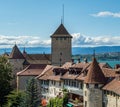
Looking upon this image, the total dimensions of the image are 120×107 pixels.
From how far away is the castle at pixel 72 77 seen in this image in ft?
213

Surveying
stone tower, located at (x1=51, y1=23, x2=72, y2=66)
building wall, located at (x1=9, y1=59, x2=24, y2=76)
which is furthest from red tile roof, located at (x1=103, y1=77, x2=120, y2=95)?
building wall, located at (x1=9, y1=59, x2=24, y2=76)

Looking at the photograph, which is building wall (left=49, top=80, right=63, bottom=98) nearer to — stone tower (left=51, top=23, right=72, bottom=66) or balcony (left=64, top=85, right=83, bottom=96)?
balcony (left=64, top=85, right=83, bottom=96)

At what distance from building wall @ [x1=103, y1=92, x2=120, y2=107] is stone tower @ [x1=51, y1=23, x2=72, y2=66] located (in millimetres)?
48355

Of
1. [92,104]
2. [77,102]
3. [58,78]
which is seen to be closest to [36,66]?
[58,78]

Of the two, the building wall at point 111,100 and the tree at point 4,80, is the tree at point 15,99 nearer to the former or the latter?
the tree at point 4,80

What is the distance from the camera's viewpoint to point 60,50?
369 ft

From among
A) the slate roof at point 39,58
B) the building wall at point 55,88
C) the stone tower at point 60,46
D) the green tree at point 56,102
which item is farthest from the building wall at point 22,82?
the slate roof at point 39,58

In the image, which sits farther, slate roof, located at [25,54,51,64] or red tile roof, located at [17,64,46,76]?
slate roof, located at [25,54,51,64]

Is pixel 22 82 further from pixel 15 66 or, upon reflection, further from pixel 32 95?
pixel 32 95

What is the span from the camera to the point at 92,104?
6581 cm

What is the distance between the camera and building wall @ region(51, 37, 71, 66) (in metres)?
112

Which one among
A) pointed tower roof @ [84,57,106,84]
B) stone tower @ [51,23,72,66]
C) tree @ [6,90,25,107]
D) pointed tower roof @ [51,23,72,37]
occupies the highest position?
pointed tower roof @ [51,23,72,37]

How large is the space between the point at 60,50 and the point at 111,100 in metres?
51.0

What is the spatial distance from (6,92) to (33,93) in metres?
17.2
